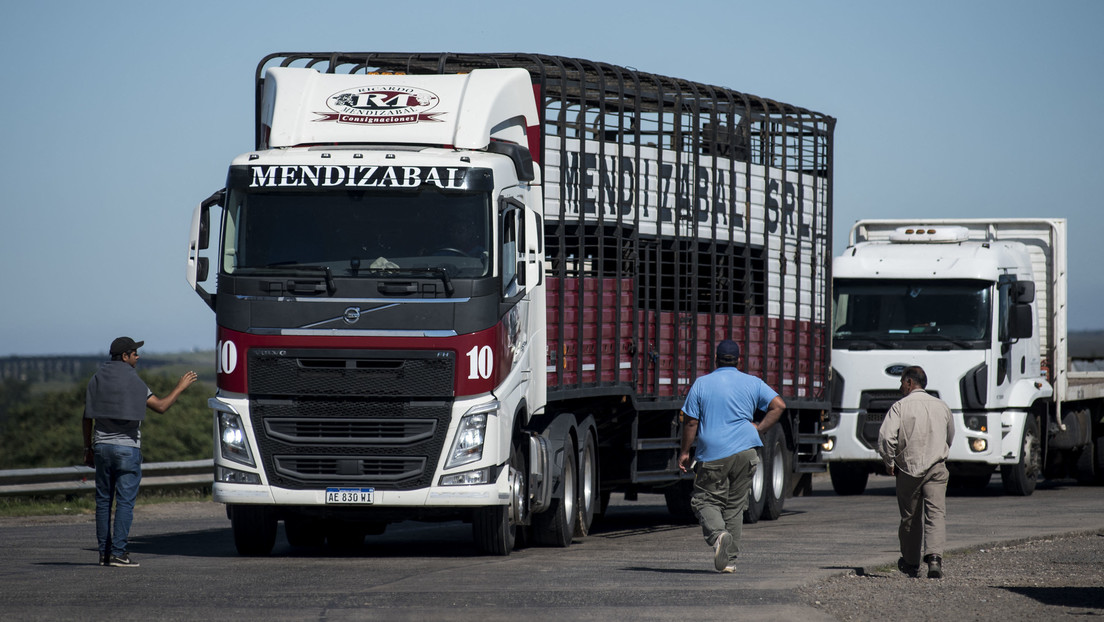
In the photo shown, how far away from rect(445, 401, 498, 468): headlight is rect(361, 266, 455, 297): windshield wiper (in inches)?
38.9

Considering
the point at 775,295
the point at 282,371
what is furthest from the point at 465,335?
the point at 775,295

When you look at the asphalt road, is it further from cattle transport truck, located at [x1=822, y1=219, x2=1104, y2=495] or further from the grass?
cattle transport truck, located at [x1=822, y1=219, x2=1104, y2=495]

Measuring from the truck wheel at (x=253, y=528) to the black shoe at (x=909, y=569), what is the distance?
512 centimetres

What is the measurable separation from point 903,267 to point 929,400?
1055 cm

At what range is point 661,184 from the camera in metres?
16.7

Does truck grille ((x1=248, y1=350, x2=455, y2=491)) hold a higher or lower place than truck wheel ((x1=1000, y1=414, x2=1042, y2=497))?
higher

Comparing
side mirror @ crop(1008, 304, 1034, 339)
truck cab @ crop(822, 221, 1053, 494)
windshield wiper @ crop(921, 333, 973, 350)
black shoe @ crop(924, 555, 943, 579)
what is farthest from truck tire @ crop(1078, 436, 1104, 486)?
black shoe @ crop(924, 555, 943, 579)

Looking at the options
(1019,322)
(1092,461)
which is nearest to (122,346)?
(1019,322)

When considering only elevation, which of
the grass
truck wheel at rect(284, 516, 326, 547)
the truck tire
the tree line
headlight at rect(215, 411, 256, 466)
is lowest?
the tree line

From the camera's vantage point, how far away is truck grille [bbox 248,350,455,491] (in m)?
12.8

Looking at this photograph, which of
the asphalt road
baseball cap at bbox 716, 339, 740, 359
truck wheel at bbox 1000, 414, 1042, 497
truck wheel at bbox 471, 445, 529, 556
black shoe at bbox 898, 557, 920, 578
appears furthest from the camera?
truck wheel at bbox 1000, 414, 1042, 497

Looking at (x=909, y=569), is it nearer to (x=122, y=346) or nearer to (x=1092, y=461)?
(x=122, y=346)

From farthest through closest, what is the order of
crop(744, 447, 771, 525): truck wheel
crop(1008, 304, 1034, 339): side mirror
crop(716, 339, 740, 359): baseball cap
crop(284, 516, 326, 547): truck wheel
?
crop(1008, 304, 1034, 339): side mirror → crop(744, 447, 771, 525): truck wheel → crop(284, 516, 326, 547): truck wheel → crop(716, 339, 740, 359): baseball cap

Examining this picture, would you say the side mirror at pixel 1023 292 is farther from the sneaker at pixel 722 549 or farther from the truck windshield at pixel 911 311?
the sneaker at pixel 722 549
